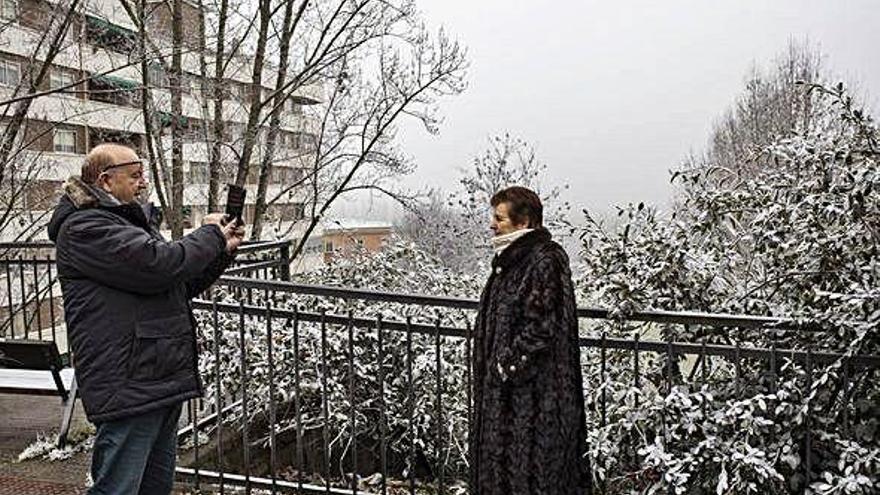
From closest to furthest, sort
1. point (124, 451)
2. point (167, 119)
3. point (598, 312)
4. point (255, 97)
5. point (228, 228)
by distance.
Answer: point (124, 451) < point (228, 228) < point (598, 312) < point (167, 119) < point (255, 97)

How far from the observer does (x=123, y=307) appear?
9.33 ft

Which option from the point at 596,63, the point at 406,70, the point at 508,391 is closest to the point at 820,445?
the point at 508,391

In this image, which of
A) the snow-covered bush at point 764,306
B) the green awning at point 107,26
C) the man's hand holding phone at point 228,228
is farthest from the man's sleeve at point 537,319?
the green awning at point 107,26

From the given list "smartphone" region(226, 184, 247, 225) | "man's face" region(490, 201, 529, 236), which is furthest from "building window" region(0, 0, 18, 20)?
"man's face" region(490, 201, 529, 236)

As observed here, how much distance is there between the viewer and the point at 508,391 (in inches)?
131

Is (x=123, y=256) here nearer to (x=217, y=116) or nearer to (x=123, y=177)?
(x=123, y=177)

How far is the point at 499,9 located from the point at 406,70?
8.10 m

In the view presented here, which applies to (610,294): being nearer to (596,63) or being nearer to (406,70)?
(406,70)

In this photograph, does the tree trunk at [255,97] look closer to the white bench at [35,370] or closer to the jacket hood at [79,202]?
the white bench at [35,370]

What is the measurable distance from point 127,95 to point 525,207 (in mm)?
6568

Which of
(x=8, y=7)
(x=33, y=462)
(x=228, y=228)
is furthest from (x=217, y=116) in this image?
(x=228, y=228)

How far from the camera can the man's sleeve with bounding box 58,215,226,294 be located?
9.16 ft

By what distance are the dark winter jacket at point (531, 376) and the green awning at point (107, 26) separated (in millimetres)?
7500

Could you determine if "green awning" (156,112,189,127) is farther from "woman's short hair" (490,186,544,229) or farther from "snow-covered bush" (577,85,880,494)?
"woman's short hair" (490,186,544,229)
